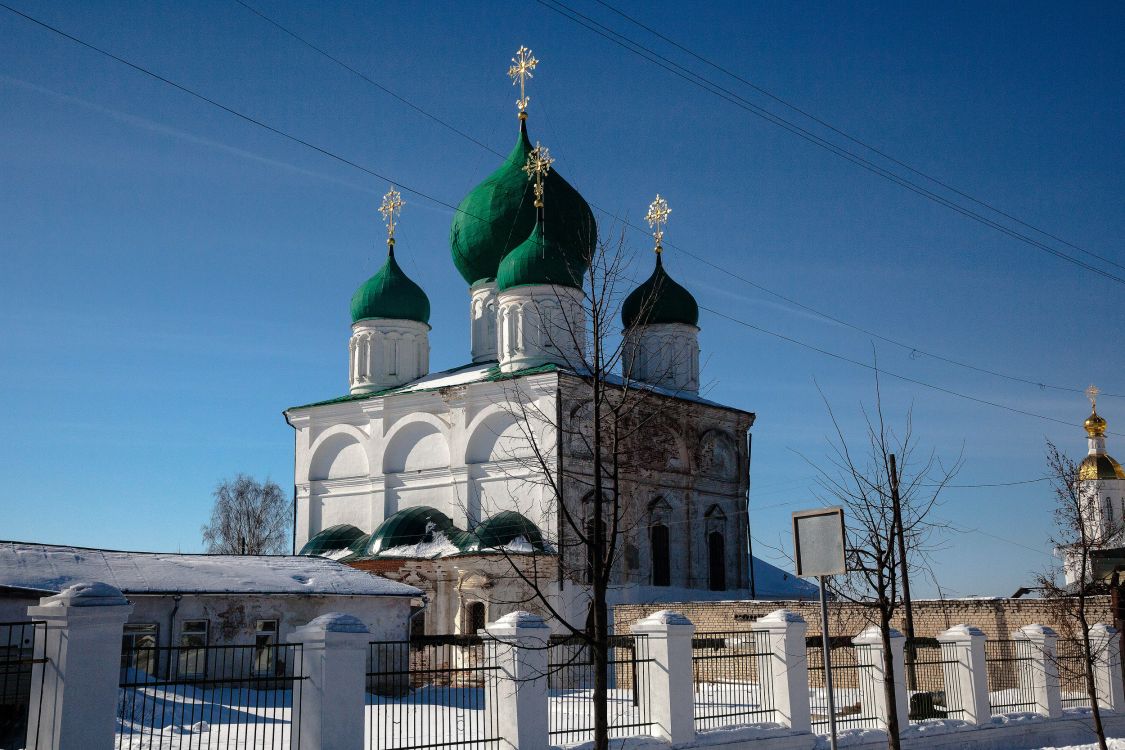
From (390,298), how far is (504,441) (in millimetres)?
6380

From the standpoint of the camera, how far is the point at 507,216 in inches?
1136

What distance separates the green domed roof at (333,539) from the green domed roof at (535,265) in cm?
673

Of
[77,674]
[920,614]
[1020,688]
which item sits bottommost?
[1020,688]

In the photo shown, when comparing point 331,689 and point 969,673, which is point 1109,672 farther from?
point 331,689

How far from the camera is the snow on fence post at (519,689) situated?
10141 millimetres

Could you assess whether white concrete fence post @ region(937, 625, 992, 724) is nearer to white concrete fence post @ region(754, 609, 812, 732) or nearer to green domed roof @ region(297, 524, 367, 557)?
white concrete fence post @ region(754, 609, 812, 732)

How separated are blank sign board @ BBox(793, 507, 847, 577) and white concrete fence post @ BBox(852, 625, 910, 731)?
17.6 feet

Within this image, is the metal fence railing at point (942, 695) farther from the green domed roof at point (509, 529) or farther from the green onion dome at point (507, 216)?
the green onion dome at point (507, 216)

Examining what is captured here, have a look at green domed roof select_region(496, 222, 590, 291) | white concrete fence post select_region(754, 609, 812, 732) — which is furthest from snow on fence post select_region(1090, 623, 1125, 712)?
green domed roof select_region(496, 222, 590, 291)

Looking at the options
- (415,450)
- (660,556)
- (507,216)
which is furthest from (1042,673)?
(507,216)

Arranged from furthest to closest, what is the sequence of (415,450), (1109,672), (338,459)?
(338,459), (415,450), (1109,672)

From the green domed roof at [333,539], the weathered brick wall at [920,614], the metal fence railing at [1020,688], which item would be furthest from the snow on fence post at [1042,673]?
the green domed roof at [333,539]

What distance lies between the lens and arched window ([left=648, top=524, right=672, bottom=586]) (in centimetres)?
2681

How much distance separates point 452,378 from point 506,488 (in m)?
3.85
